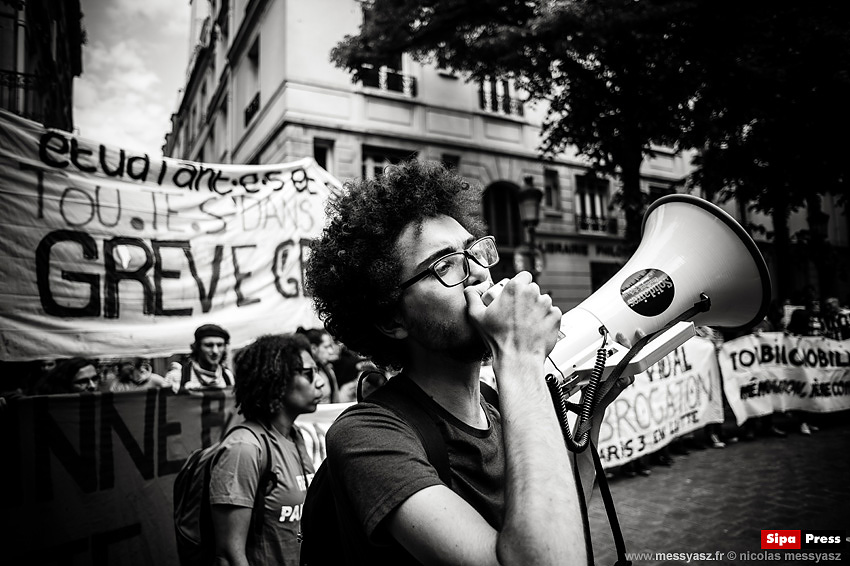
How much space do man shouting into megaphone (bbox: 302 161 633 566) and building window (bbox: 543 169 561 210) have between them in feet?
48.4

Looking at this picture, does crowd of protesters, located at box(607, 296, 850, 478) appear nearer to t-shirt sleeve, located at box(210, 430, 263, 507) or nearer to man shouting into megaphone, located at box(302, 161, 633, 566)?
t-shirt sleeve, located at box(210, 430, 263, 507)

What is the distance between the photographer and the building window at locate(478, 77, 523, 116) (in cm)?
1477

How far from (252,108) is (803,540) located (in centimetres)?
1507

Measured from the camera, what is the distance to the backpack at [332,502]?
117 cm

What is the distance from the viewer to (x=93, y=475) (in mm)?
2916

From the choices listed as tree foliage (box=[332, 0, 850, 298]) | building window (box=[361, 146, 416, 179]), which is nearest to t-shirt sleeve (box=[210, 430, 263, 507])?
tree foliage (box=[332, 0, 850, 298])

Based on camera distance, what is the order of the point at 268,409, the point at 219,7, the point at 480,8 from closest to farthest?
the point at 268,409, the point at 480,8, the point at 219,7

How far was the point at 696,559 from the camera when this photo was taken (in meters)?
3.80

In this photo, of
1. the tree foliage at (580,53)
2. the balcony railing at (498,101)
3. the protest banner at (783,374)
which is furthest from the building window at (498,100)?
the protest banner at (783,374)

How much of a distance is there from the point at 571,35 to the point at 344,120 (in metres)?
5.77

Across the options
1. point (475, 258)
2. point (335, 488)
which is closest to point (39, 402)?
point (335, 488)

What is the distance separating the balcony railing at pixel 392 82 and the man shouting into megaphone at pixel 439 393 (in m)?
12.7

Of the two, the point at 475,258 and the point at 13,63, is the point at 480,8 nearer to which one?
the point at 13,63

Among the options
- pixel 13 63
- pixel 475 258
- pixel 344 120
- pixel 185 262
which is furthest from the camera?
pixel 344 120
